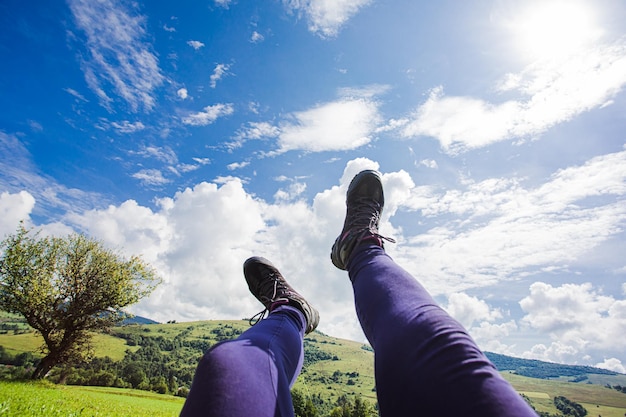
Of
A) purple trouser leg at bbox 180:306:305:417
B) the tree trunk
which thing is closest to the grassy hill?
the tree trunk

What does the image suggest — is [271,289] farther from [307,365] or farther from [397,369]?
[307,365]

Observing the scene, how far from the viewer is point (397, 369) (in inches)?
52.7

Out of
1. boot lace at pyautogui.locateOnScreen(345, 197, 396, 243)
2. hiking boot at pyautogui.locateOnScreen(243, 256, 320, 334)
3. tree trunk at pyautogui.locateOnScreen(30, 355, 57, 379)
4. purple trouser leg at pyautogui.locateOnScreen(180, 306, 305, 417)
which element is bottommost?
tree trunk at pyautogui.locateOnScreen(30, 355, 57, 379)

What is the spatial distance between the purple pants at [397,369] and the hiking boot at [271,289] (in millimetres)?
1495

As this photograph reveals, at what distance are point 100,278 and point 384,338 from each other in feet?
88.3

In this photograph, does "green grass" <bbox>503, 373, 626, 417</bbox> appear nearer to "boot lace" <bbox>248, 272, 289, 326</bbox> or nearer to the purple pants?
"boot lace" <bbox>248, 272, 289, 326</bbox>

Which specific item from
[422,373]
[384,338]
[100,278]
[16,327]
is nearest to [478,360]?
[422,373]

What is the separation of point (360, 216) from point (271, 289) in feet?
5.75

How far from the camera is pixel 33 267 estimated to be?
22344 mm

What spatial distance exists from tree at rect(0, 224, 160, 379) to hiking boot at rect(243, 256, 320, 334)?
22.9 meters

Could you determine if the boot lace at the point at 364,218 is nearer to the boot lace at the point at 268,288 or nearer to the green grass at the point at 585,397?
the boot lace at the point at 268,288

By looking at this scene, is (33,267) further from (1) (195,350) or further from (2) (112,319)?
(1) (195,350)

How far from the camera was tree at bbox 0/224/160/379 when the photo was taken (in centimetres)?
2152

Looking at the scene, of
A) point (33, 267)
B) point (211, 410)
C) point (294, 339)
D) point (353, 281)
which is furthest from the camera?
point (33, 267)
